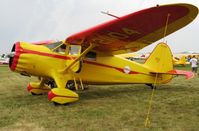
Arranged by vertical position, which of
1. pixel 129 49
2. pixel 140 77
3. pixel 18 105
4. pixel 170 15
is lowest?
pixel 18 105

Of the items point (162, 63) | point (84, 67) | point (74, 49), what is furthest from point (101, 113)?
point (162, 63)

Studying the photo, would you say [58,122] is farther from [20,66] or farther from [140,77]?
[140,77]

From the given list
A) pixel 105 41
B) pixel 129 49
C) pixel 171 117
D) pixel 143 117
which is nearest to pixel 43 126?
pixel 143 117

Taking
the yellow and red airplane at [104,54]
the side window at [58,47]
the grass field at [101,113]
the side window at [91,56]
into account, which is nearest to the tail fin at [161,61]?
the yellow and red airplane at [104,54]

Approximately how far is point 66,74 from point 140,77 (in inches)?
124

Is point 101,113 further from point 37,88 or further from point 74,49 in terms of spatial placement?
point 37,88

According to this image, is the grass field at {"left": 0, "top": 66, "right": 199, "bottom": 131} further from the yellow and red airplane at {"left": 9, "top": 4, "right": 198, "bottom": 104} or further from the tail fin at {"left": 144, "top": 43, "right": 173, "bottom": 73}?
the tail fin at {"left": 144, "top": 43, "right": 173, "bottom": 73}

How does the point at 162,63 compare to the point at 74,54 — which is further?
the point at 162,63

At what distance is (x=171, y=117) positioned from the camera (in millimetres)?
5969

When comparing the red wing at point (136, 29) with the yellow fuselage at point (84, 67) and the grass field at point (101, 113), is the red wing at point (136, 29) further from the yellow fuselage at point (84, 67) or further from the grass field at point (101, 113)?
the grass field at point (101, 113)

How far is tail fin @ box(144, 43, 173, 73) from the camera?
10758 millimetres

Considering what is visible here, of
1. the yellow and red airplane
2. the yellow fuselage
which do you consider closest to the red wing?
the yellow and red airplane

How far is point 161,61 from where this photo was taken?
10789mm

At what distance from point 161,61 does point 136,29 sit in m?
4.29
